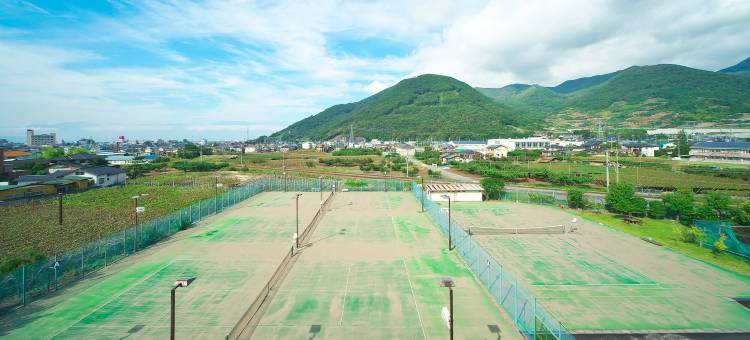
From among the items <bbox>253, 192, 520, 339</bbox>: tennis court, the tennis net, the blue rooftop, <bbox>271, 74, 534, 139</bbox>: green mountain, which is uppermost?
<bbox>271, 74, 534, 139</bbox>: green mountain

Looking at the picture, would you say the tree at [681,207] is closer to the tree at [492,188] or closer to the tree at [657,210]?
the tree at [657,210]

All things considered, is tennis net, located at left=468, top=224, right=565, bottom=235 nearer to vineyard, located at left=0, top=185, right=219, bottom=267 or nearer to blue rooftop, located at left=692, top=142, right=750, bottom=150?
vineyard, located at left=0, top=185, right=219, bottom=267

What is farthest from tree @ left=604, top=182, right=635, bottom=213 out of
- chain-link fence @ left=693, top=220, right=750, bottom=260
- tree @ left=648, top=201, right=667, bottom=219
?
chain-link fence @ left=693, top=220, right=750, bottom=260

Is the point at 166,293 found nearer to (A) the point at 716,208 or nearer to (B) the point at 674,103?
(A) the point at 716,208

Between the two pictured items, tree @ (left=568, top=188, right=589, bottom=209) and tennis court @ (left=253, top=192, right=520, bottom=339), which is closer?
tennis court @ (left=253, top=192, right=520, bottom=339)

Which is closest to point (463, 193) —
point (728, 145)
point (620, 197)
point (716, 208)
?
point (620, 197)

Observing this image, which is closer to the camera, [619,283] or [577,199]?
[619,283]
